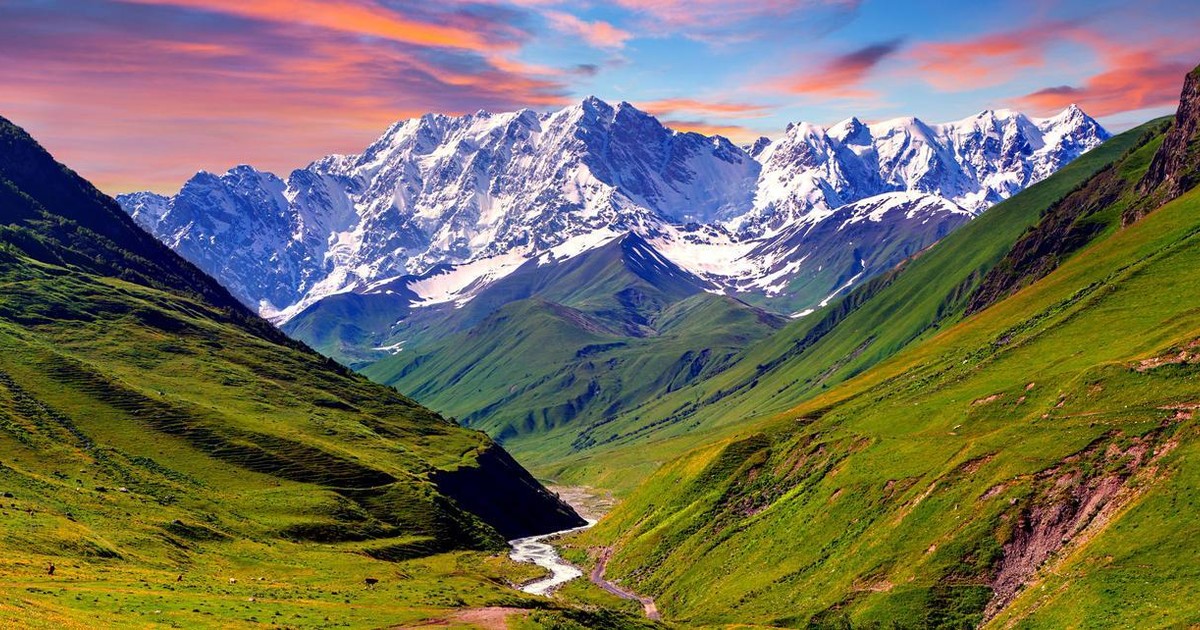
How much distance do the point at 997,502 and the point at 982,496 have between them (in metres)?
3.52

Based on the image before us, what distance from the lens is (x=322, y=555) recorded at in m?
164

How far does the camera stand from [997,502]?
373 feet

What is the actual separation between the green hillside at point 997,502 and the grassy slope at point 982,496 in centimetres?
28

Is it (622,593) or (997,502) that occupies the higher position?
(997,502)

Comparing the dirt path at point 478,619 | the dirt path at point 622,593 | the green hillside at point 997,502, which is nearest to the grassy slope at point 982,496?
the green hillside at point 997,502

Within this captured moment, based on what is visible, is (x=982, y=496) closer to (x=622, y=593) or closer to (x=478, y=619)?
(x=478, y=619)

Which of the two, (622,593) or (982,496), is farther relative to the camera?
(622,593)

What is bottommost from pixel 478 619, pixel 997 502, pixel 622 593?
pixel 622 593

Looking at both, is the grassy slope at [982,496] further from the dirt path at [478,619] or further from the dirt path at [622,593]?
the dirt path at [478,619]

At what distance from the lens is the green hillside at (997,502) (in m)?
94.9

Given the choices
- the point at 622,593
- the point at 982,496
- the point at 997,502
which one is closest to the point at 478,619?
the point at 997,502

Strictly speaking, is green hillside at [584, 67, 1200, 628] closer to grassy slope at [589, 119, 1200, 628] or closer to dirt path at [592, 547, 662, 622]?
grassy slope at [589, 119, 1200, 628]

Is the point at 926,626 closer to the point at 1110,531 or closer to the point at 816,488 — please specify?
the point at 1110,531

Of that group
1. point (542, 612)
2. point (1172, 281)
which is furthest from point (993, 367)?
point (542, 612)
